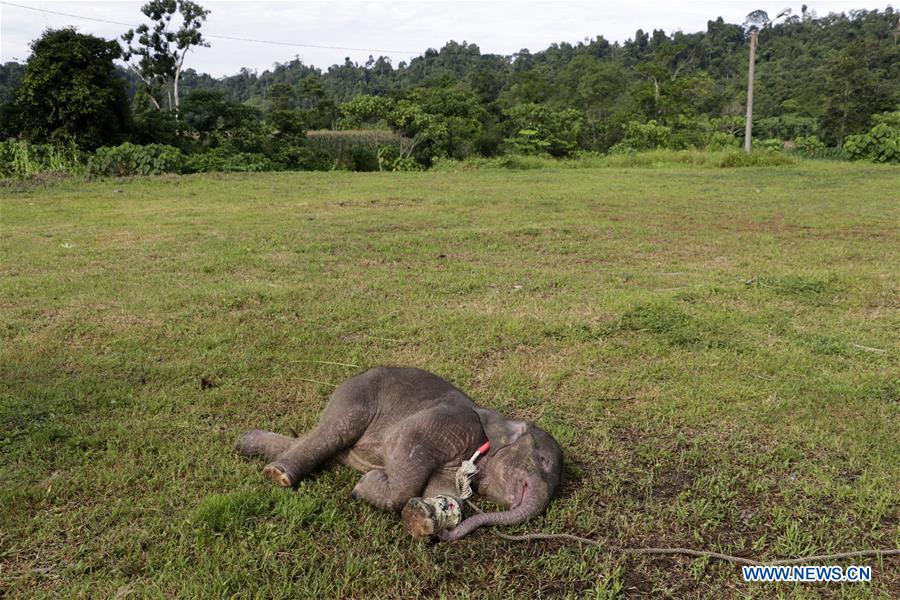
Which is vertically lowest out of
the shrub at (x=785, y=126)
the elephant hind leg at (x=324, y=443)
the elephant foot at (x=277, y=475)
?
the elephant foot at (x=277, y=475)

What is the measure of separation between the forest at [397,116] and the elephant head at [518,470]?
54.0 ft

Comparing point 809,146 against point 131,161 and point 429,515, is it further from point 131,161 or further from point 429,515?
point 429,515

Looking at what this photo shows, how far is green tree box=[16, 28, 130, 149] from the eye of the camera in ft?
59.5

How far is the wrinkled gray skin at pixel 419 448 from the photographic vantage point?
2893 millimetres

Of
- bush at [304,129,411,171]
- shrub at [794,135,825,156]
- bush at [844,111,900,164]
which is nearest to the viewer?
bush at [844,111,900,164]

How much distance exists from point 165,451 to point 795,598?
282 cm

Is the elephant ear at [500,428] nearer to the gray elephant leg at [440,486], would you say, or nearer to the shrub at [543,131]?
the gray elephant leg at [440,486]

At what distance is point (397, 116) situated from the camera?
25734 mm

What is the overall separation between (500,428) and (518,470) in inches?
8.3

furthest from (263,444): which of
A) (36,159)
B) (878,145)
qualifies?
(878,145)

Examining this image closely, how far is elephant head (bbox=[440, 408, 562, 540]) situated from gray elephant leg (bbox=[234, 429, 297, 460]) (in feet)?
3.27

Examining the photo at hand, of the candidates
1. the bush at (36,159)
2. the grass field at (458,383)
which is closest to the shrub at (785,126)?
the grass field at (458,383)

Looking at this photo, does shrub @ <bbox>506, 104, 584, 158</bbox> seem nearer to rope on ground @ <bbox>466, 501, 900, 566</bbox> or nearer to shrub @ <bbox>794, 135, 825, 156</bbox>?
shrub @ <bbox>794, 135, 825, 156</bbox>

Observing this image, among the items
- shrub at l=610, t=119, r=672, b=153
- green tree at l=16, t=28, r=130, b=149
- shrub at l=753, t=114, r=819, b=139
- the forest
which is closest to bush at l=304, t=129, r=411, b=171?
the forest
